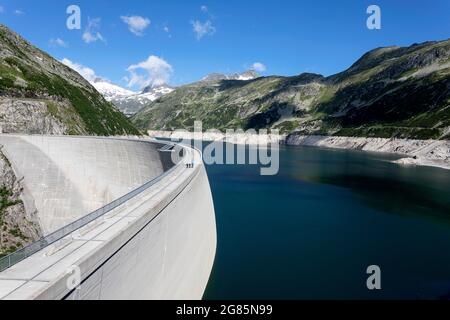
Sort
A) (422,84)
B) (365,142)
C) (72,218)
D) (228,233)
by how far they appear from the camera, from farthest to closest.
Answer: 1. (422,84)
2. (365,142)
3. (72,218)
4. (228,233)

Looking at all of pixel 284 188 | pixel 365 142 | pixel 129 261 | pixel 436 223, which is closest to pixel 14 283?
pixel 129 261

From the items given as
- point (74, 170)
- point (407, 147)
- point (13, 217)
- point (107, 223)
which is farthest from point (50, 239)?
point (407, 147)

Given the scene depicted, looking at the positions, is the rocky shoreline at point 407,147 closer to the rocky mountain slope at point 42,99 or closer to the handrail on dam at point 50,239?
the rocky mountain slope at point 42,99

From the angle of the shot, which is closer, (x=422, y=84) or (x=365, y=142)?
(x=365, y=142)

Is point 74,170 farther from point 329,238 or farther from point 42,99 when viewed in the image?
point 329,238

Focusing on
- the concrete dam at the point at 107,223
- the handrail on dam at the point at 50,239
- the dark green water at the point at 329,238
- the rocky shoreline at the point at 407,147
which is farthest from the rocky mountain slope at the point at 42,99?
the rocky shoreline at the point at 407,147

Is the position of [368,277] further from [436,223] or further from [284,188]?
[284,188]

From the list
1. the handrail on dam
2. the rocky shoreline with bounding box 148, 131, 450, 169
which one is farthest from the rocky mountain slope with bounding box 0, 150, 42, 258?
the rocky shoreline with bounding box 148, 131, 450, 169
